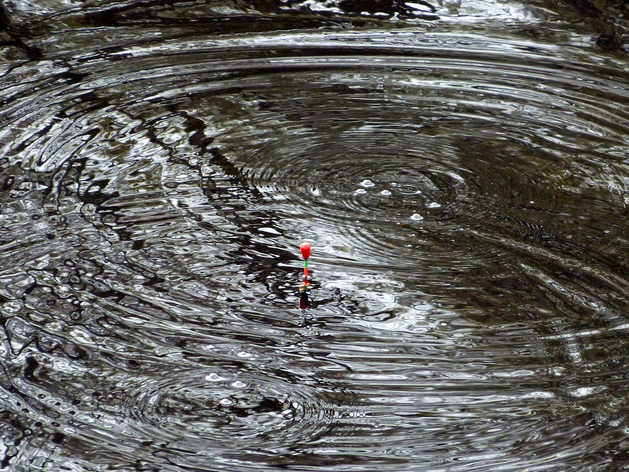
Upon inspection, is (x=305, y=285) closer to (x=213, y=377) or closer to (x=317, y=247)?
(x=317, y=247)

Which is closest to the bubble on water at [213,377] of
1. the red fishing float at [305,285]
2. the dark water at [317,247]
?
the dark water at [317,247]

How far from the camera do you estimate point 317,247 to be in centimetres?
283

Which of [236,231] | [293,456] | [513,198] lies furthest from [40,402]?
[513,198]

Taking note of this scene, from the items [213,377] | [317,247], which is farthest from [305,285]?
[213,377]

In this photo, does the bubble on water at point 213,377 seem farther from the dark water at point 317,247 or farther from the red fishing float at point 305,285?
the red fishing float at point 305,285

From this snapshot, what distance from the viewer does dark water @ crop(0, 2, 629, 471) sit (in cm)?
211

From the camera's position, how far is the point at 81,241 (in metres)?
2.79

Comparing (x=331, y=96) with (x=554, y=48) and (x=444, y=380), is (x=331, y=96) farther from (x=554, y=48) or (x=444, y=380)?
(x=444, y=380)

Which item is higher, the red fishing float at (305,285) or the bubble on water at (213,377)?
the red fishing float at (305,285)

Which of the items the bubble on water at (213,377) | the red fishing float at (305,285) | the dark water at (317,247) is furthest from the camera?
the red fishing float at (305,285)

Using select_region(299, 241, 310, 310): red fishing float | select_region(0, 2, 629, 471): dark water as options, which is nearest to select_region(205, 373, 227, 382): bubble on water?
select_region(0, 2, 629, 471): dark water

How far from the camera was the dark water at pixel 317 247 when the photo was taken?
2113mm

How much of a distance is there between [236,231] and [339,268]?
0.38 metres

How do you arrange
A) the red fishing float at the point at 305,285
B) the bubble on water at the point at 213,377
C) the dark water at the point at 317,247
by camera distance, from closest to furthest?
the dark water at the point at 317,247
the bubble on water at the point at 213,377
the red fishing float at the point at 305,285
